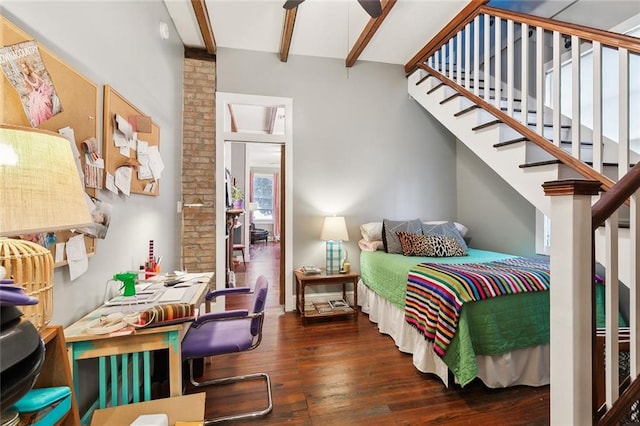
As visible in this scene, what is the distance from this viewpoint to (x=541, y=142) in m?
2.10

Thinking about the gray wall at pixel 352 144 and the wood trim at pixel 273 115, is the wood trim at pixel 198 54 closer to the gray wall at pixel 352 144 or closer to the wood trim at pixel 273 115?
the gray wall at pixel 352 144

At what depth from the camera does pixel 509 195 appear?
10.9 feet

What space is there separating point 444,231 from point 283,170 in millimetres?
2137

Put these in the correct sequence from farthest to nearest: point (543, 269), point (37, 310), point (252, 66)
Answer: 1. point (252, 66)
2. point (543, 269)
3. point (37, 310)

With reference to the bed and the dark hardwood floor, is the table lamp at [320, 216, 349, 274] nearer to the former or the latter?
the dark hardwood floor

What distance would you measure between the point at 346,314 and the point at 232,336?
5.48 ft

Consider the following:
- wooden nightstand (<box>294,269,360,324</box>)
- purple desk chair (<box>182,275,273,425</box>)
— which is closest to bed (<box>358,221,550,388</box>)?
wooden nightstand (<box>294,269,360,324</box>)

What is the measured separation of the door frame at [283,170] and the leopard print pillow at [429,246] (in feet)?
4.52

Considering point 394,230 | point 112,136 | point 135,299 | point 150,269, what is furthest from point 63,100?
point 394,230

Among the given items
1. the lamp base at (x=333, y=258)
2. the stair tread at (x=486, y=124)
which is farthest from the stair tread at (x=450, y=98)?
the lamp base at (x=333, y=258)

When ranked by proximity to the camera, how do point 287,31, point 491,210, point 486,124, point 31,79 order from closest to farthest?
point 31,79
point 486,124
point 287,31
point 491,210

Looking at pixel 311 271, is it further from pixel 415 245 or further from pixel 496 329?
pixel 496 329

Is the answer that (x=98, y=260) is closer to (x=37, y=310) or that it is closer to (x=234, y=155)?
(x=37, y=310)

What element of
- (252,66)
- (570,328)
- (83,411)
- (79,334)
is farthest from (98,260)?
(252,66)
